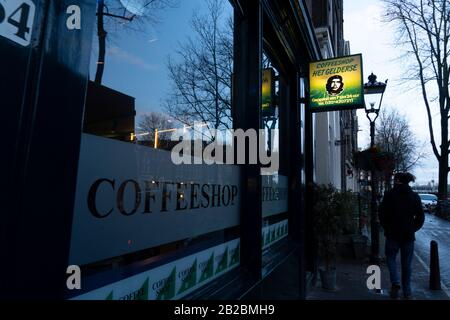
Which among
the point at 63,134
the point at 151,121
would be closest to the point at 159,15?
the point at 151,121

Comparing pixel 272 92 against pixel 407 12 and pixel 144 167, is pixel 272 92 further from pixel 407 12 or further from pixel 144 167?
pixel 407 12

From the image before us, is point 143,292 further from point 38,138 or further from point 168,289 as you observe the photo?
point 38,138

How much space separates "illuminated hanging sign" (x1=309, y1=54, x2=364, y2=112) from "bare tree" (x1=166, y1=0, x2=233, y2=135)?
340 cm

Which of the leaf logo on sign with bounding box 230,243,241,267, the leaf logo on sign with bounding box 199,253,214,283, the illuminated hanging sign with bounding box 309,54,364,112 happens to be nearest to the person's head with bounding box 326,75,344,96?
the illuminated hanging sign with bounding box 309,54,364,112

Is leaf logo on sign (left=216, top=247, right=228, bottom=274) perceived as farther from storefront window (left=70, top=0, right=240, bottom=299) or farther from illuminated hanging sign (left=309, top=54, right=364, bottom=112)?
illuminated hanging sign (left=309, top=54, right=364, bottom=112)

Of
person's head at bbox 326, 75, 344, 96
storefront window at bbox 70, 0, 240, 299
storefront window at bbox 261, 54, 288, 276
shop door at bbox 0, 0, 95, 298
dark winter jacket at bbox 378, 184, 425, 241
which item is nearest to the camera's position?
shop door at bbox 0, 0, 95, 298

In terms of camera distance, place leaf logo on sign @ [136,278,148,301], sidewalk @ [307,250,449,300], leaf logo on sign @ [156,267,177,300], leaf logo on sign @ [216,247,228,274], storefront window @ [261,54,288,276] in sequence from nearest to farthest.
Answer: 1. leaf logo on sign @ [136,278,148,301]
2. leaf logo on sign @ [156,267,177,300]
3. leaf logo on sign @ [216,247,228,274]
4. storefront window @ [261,54,288,276]
5. sidewalk @ [307,250,449,300]

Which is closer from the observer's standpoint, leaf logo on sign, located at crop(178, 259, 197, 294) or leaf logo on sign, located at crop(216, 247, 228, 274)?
leaf logo on sign, located at crop(178, 259, 197, 294)

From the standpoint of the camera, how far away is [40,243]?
134 centimetres

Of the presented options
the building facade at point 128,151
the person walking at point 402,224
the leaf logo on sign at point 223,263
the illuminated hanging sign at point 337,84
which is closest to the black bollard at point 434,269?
the person walking at point 402,224

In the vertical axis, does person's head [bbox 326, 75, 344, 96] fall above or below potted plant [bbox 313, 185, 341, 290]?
above

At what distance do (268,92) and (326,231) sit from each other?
3.16 meters

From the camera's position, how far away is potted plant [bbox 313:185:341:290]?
21.3ft

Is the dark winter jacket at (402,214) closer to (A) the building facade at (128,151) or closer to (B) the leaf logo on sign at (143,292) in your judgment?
(A) the building facade at (128,151)
